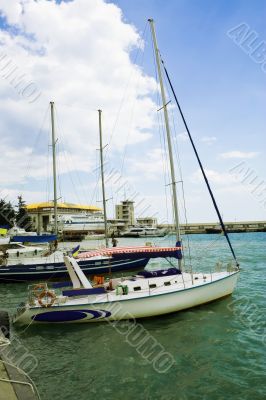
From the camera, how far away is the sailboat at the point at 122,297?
1410 centimetres

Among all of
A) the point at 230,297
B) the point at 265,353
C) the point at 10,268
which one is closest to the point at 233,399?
the point at 265,353

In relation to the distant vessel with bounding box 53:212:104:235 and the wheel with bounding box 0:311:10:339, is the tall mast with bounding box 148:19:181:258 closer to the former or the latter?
the wheel with bounding box 0:311:10:339

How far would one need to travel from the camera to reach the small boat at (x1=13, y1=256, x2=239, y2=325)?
1410cm

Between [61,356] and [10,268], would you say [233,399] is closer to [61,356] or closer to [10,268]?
[61,356]

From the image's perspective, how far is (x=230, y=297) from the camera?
59.9 feet

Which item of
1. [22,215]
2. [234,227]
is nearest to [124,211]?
[234,227]

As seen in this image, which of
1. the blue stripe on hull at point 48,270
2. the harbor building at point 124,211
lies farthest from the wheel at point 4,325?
the harbor building at point 124,211

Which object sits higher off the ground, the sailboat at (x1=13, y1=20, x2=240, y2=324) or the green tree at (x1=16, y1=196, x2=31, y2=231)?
the green tree at (x1=16, y1=196, x2=31, y2=231)

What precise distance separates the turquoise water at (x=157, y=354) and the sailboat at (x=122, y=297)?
471mm

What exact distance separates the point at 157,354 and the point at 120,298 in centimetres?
375

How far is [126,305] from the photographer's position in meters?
14.5

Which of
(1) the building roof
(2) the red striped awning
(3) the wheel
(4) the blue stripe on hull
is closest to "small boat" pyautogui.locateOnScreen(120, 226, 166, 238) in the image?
(1) the building roof

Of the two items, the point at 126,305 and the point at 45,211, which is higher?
the point at 45,211

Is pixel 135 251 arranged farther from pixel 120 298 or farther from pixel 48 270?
pixel 48 270
